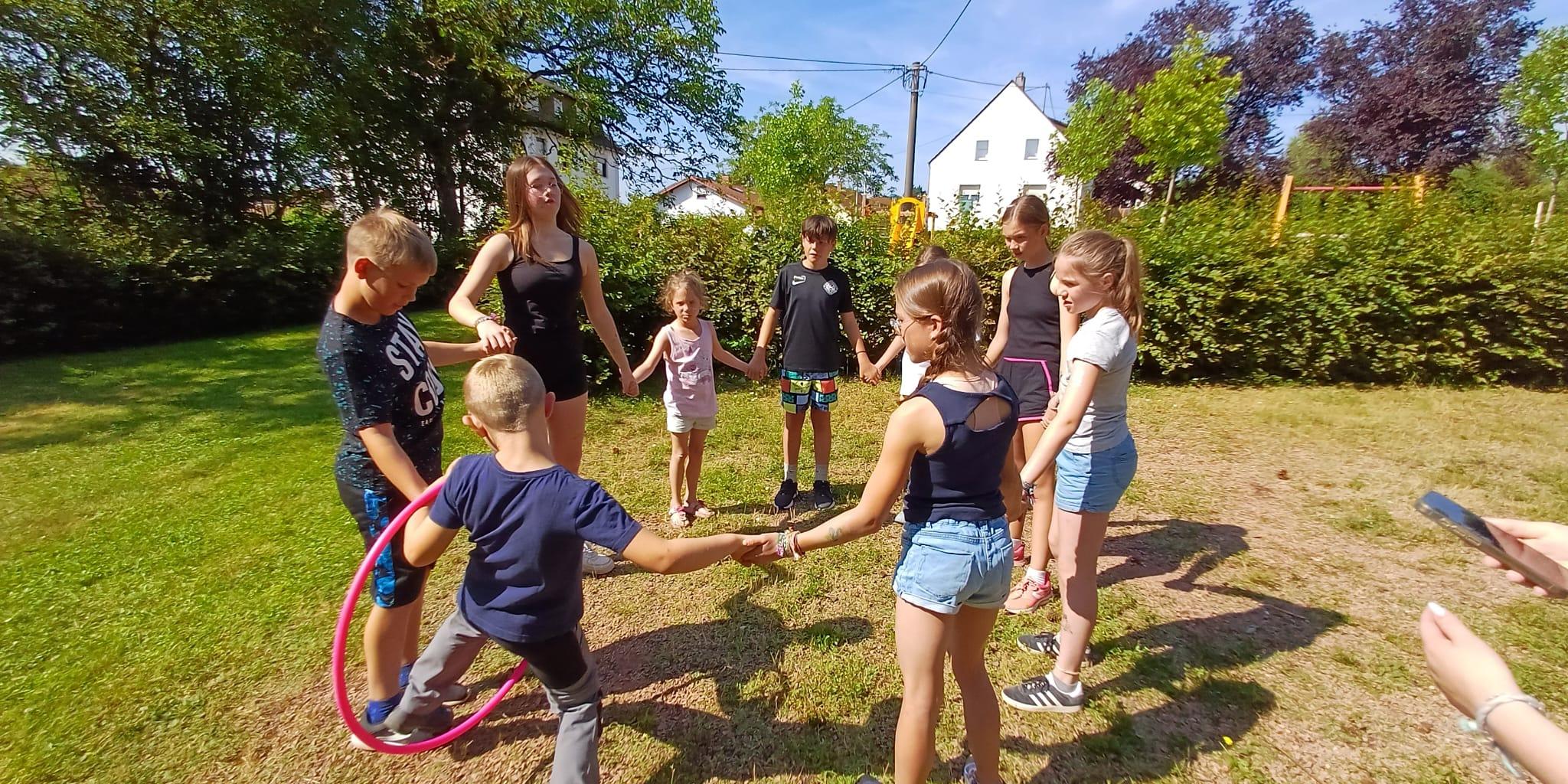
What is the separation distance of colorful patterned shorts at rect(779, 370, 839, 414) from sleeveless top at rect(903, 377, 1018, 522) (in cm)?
271

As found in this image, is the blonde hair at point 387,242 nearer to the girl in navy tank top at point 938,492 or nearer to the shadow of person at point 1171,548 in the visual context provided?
the girl in navy tank top at point 938,492

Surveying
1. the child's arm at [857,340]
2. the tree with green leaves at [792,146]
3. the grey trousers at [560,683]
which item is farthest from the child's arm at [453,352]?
the tree with green leaves at [792,146]

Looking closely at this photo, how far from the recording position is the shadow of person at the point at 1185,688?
2.73 metres

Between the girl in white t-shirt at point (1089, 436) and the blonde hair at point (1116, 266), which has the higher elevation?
the blonde hair at point (1116, 266)

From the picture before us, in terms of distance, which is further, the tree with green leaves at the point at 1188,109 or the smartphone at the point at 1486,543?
the tree with green leaves at the point at 1188,109

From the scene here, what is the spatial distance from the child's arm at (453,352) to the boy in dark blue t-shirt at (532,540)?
683mm

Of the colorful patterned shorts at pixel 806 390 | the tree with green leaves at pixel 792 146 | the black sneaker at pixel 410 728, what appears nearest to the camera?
the black sneaker at pixel 410 728

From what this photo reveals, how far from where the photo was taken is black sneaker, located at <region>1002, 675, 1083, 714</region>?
9.72 feet

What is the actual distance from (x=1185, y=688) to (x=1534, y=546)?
6.50ft

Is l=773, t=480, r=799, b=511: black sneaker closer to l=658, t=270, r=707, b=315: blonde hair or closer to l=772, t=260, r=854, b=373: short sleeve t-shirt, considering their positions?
l=772, t=260, r=854, b=373: short sleeve t-shirt

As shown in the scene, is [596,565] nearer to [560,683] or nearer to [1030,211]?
[560,683]

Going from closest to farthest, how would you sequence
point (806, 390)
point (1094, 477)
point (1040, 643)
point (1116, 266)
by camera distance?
point (1116, 266), point (1094, 477), point (1040, 643), point (806, 390)

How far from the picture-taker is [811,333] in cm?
474

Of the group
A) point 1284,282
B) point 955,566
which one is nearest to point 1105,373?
point 955,566
